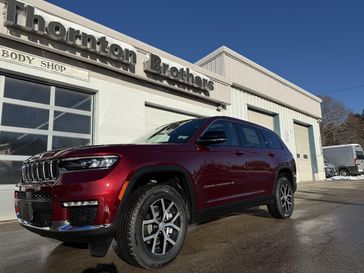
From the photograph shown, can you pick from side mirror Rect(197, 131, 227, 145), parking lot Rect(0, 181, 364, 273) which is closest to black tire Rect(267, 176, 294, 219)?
parking lot Rect(0, 181, 364, 273)

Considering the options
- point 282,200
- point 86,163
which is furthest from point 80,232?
point 282,200

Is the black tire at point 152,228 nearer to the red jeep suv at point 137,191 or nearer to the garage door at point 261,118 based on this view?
the red jeep suv at point 137,191

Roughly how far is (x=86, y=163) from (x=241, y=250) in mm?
2235

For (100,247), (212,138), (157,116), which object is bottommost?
(100,247)

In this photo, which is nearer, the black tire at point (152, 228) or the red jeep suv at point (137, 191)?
the red jeep suv at point (137, 191)

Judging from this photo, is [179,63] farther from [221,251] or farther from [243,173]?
[221,251]

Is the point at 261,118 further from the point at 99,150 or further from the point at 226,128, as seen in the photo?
the point at 99,150

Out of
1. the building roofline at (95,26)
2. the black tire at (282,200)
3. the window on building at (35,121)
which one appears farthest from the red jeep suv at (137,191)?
the building roofline at (95,26)

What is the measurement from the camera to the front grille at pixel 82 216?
2.90m

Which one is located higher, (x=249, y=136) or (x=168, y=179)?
(x=249, y=136)

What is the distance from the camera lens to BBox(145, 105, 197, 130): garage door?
11.1 m

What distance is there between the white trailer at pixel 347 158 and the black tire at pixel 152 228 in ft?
83.7

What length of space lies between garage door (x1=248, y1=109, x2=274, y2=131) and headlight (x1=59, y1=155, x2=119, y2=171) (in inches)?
551

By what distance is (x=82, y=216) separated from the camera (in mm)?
2912
